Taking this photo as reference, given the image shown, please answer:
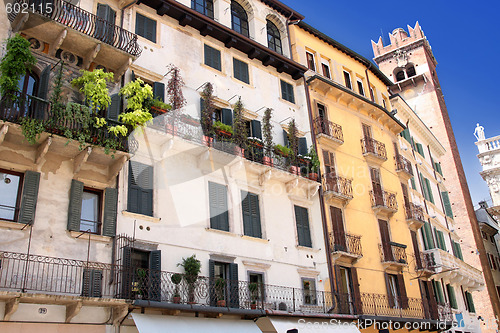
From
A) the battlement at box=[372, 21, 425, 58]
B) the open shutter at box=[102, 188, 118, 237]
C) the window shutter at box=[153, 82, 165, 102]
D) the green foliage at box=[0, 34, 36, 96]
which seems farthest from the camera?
the battlement at box=[372, 21, 425, 58]

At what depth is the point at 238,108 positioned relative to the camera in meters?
20.0

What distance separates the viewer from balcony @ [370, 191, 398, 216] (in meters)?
24.7

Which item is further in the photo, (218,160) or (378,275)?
(378,275)

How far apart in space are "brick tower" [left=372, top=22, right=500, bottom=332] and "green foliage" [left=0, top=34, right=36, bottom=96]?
2961 cm

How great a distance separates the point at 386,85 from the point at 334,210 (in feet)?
45.1

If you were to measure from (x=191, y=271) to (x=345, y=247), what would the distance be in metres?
8.82

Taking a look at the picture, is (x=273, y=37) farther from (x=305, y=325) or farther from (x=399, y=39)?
(x=399, y=39)

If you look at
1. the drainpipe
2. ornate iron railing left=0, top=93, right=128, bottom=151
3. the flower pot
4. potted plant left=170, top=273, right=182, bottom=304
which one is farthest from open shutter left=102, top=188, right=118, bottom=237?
the drainpipe

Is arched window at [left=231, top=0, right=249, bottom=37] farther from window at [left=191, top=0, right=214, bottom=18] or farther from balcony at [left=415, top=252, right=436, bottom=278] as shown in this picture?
balcony at [left=415, top=252, right=436, bottom=278]

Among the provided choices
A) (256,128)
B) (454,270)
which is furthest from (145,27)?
(454,270)

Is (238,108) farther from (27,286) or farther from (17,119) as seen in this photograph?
(27,286)

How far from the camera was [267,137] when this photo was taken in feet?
67.9

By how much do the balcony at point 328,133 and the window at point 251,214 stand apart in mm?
5820

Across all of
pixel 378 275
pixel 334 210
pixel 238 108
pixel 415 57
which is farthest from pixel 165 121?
pixel 415 57
